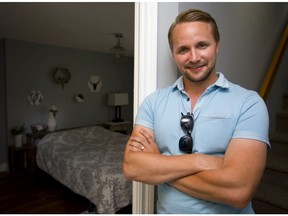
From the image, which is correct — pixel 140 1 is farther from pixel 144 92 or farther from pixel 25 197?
pixel 25 197

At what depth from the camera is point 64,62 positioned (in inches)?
179

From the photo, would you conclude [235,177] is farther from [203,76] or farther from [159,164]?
[203,76]

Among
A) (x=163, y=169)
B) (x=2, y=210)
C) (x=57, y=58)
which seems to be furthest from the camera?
(x=57, y=58)

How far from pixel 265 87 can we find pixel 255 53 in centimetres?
29

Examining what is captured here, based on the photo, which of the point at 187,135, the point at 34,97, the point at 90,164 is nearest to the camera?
the point at 187,135

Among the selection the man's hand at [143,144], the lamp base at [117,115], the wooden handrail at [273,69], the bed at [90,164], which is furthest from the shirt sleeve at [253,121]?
the lamp base at [117,115]

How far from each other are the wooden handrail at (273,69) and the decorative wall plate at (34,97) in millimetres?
3701

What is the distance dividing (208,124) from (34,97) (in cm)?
401

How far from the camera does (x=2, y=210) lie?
2.94 metres

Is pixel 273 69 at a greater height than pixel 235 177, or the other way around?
pixel 273 69

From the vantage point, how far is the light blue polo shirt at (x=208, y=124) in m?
0.83

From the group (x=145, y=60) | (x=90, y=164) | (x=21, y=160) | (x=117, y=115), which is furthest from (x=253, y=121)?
(x=117, y=115)

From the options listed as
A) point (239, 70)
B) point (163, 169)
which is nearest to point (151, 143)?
point (163, 169)

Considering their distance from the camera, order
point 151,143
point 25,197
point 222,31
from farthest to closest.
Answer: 1. point 25,197
2. point 222,31
3. point 151,143
